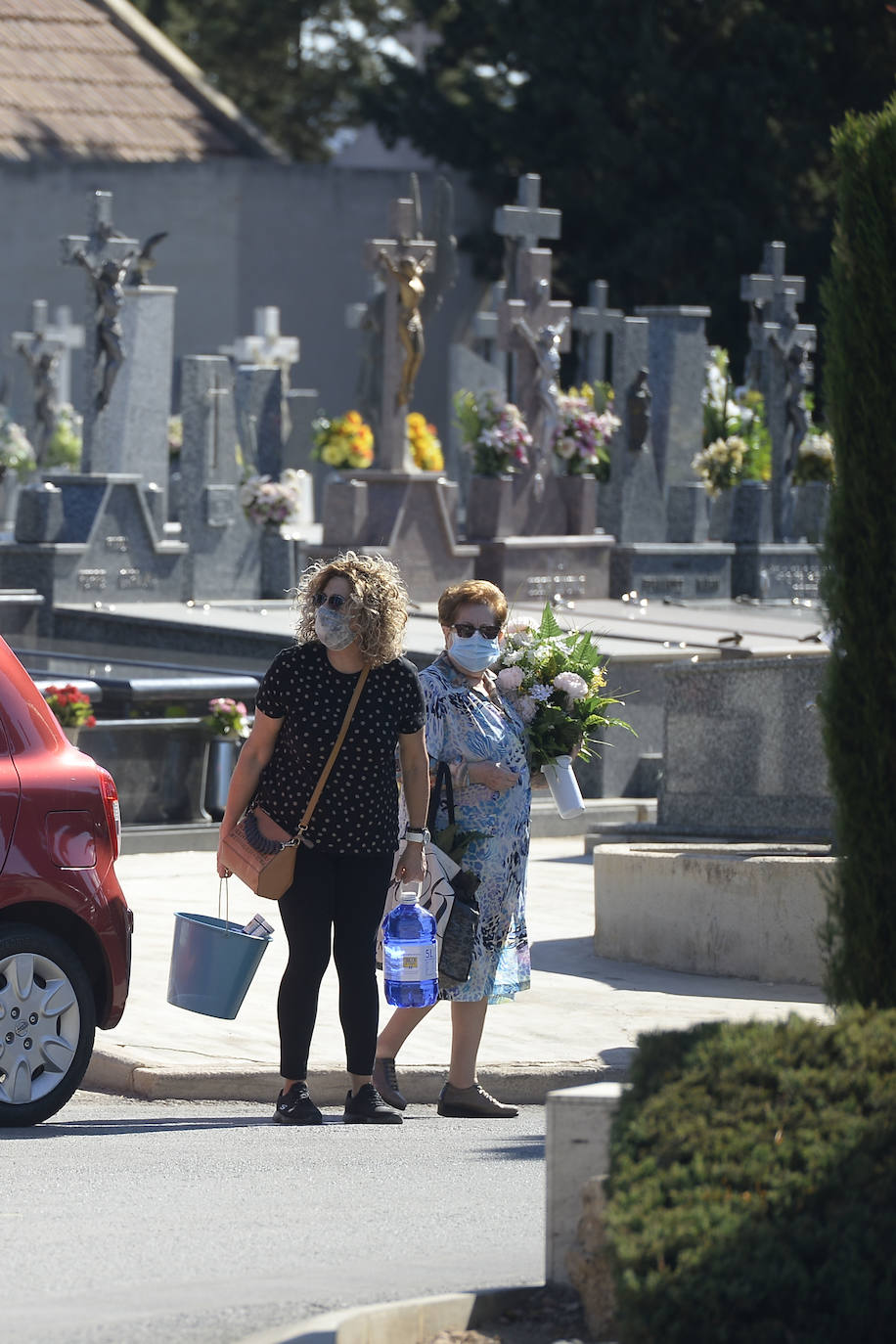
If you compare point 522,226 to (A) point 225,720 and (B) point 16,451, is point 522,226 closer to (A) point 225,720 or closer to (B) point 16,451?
(A) point 225,720

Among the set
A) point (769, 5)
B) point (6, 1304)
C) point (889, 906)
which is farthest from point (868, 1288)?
point (769, 5)

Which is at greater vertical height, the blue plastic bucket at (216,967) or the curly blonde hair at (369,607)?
the curly blonde hair at (369,607)

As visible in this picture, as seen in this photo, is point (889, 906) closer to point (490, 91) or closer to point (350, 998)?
point (350, 998)

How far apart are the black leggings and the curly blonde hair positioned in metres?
0.63

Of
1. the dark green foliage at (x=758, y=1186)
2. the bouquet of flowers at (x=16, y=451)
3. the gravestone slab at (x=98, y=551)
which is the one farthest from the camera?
the bouquet of flowers at (x=16, y=451)

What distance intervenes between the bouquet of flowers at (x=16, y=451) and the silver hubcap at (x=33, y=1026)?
85.6ft

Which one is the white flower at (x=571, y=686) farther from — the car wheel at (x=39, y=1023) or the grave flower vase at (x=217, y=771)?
the grave flower vase at (x=217, y=771)

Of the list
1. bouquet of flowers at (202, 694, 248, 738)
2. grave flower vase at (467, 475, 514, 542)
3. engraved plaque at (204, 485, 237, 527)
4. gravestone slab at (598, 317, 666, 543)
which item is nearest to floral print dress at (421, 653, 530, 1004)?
bouquet of flowers at (202, 694, 248, 738)

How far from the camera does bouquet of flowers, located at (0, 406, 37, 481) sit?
33.6 metres

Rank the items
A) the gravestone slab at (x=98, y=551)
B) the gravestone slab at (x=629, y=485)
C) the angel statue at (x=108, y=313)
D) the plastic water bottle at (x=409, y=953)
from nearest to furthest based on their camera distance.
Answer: the plastic water bottle at (x=409, y=953)
the gravestone slab at (x=98, y=551)
the angel statue at (x=108, y=313)
the gravestone slab at (x=629, y=485)

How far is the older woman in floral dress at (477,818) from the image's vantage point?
25.4 ft

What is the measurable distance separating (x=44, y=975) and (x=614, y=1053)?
2.22m

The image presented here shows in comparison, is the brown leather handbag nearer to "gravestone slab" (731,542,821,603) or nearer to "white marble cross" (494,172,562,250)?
"white marble cross" (494,172,562,250)

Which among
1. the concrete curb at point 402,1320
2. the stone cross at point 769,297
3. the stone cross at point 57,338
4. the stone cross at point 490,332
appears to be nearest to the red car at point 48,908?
the concrete curb at point 402,1320
